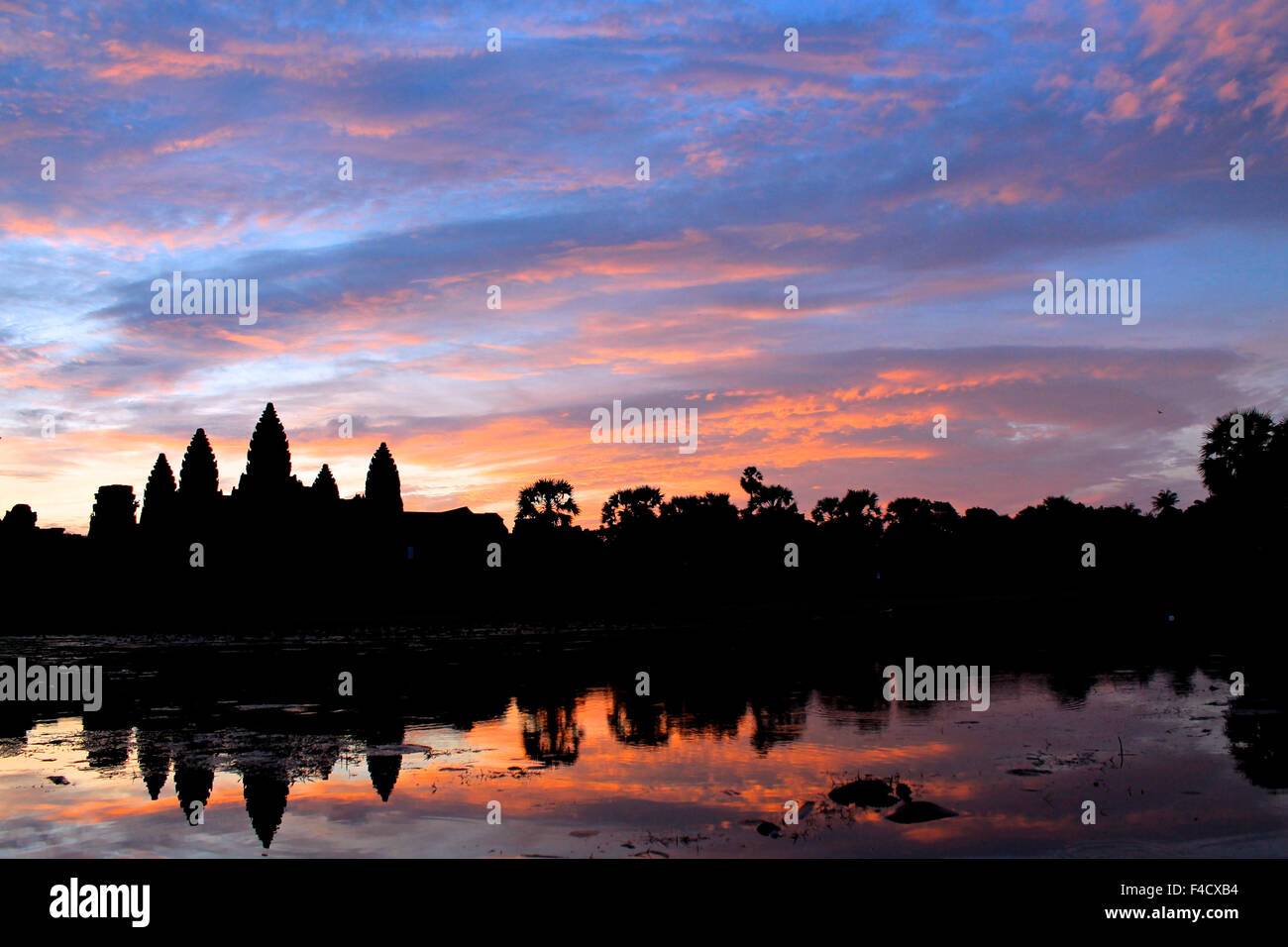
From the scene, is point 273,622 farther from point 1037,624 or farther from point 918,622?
point 1037,624

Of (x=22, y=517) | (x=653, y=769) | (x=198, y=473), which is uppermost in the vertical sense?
(x=198, y=473)

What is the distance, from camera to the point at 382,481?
12025cm

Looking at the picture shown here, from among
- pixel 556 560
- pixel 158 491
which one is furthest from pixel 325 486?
pixel 556 560

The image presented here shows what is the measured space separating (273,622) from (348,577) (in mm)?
19040

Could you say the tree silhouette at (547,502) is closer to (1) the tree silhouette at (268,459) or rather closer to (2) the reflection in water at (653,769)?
(1) the tree silhouette at (268,459)

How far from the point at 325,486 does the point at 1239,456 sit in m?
104

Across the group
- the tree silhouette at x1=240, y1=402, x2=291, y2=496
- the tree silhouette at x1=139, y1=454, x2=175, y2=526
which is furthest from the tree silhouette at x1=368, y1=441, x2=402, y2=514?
the tree silhouette at x1=139, y1=454, x2=175, y2=526

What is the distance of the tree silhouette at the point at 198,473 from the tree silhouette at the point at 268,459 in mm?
6986

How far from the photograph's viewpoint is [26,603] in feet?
305

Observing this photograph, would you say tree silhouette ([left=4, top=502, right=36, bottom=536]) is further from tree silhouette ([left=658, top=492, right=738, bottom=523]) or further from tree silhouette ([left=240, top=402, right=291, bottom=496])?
tree silhouette ([left=658, top=492, right=738, bottom=523])

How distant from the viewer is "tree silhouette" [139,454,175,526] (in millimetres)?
125375

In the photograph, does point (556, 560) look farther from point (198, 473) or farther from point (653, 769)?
point (653, 769)
